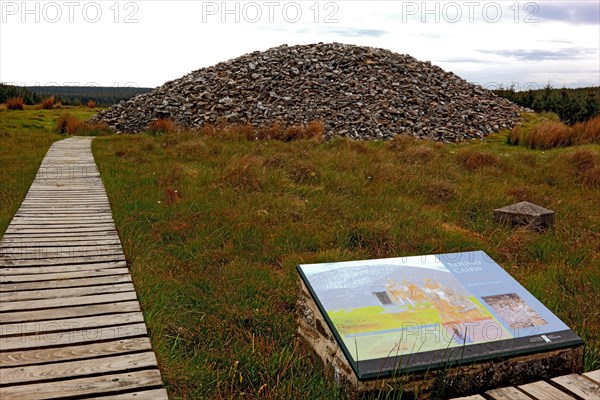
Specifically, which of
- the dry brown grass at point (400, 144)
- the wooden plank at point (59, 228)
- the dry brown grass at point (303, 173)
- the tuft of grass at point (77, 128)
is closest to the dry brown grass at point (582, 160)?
the dry brown grass at point (400, 144)

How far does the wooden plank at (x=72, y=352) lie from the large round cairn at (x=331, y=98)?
14.0 m

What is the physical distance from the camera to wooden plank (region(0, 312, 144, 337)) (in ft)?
11.6

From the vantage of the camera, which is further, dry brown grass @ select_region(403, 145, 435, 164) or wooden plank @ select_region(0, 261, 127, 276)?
dry brown grass @ select_region(403, 145, 435, 164)

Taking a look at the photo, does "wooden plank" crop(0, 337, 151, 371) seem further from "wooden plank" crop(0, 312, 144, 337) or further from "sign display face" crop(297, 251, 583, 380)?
"sign display face" crop(297, 251, 583, 380)

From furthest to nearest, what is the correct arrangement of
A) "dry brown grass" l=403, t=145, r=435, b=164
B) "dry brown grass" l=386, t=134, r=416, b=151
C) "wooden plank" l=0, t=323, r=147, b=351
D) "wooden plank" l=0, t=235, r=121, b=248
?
1. "dry brown grass" l=386, t=134, r=416, b=151
2. "dry brown grass" l=403, t=145, r=435, b=164
3. "wooden plank" l=0, t=235, r=121, b=248
4. "wooden plank" l=0, t=323, r=147, b=351

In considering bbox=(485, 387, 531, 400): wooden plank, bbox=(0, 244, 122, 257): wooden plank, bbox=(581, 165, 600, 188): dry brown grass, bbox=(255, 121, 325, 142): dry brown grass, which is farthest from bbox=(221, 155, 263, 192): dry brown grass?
bbox=(581, 165, 600, 188): dry brown grass

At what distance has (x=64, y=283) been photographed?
444 cm

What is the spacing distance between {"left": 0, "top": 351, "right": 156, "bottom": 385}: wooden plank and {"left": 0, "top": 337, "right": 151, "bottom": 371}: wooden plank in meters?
0.06

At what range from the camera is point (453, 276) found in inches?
144

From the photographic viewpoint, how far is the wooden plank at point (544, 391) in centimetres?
268

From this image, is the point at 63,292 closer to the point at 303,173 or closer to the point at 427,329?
the point at 427,329

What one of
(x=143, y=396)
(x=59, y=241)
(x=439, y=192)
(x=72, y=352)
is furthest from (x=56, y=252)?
(x=439, y=192)

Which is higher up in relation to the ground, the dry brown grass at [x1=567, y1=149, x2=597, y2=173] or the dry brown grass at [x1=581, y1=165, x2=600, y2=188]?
the dry brown grass at [x1=567, y1=149, x2=597, y2=173]

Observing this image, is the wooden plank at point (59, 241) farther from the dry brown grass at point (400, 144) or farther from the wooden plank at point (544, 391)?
the dry brown grass at point (400, 144)
